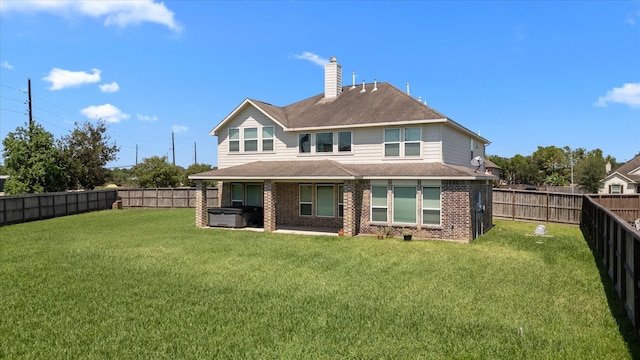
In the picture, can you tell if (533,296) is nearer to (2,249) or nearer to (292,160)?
(292,160)

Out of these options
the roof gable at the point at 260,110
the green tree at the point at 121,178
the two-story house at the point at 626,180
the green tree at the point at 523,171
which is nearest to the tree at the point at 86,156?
the green tree at the point at 121,178

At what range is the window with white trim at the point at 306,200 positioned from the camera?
2011 cm

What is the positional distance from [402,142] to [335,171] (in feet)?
11.2

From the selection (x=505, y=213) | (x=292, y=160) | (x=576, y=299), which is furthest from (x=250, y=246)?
(x=505, y=213)

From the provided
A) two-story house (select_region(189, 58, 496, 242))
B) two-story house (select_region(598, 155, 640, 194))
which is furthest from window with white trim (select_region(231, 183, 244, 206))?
two-story house (select_region(598, 155, 640, 194))

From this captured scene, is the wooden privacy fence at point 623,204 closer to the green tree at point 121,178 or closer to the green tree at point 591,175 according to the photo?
the green tree at point 121,178

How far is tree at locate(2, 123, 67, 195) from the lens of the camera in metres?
27.8

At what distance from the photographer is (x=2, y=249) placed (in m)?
14.0

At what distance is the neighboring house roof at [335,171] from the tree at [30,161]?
51.6 feet

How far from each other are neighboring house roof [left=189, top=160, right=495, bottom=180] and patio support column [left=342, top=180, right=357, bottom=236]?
0.54 metres

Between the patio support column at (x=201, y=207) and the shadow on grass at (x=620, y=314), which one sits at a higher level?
the patio support column at (x=201, y=207)

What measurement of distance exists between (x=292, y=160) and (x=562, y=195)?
47.4 feet

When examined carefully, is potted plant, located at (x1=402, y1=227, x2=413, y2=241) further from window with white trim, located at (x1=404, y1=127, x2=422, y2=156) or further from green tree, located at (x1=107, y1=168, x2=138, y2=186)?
green tree, located at (x1=107, y1=168, x2=138, y2=186)

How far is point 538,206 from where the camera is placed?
72.9ft
